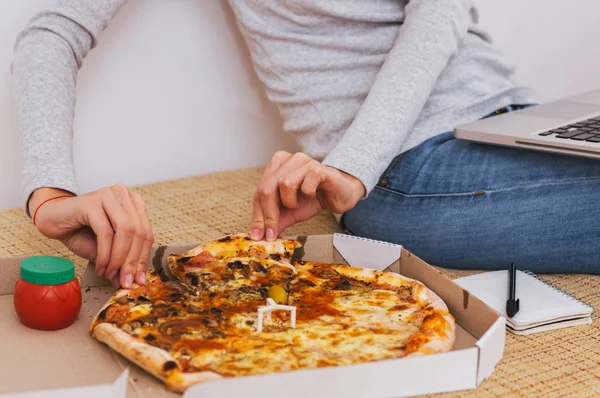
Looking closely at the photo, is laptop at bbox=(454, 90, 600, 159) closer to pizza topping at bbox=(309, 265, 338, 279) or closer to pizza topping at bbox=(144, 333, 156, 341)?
pizza topping at bbox=(309, 265, 338, 279)

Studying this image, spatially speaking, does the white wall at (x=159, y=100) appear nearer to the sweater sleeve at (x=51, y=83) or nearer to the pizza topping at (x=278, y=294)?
the sweater sleeve at (x=51, y=83)

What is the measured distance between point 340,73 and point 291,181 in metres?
0.41

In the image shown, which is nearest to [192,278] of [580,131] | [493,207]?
[493,207]

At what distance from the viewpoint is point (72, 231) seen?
980 millimetres

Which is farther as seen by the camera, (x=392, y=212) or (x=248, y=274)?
(x=392, y=212)

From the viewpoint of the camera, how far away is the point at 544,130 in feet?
4.01

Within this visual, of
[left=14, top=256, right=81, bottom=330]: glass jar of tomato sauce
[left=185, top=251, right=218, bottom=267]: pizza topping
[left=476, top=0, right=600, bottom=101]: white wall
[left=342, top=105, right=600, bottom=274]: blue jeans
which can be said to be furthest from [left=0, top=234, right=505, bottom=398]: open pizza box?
[left=476, top=0, right=600, bottom=101]: white wall

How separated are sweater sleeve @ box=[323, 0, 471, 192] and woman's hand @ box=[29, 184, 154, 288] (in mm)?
271

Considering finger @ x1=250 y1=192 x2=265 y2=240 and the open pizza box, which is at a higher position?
finger @ x1=250 y1=192 x2=265 y2=240

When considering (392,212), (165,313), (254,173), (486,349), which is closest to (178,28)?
(254,173)

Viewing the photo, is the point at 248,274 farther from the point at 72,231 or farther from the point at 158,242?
the point at 158,242

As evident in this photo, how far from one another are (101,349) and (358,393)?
28cm

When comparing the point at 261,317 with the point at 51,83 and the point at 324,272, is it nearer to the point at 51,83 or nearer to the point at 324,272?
the point at 324,272

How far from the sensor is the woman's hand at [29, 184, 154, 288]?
929mm
